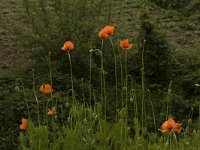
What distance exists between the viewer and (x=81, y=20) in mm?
6012

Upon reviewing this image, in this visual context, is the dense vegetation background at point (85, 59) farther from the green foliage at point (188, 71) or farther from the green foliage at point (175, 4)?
the green foliage at point (175, 4)

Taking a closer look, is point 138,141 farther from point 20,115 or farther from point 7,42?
point 7,42

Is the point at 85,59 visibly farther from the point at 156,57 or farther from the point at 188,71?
the point at 188,71

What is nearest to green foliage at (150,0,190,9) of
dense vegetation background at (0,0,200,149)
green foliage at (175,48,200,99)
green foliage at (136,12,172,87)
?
green foliage at (175,48,200,99)

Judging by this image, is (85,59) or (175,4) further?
(175,4)

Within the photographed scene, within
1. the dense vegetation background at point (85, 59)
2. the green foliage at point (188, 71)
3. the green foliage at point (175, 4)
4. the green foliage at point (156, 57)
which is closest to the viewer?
the dense vegetation background at point (85, 59)

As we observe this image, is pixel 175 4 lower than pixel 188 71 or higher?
higher

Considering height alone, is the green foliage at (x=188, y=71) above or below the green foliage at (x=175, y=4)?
below

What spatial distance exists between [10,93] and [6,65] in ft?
3.47

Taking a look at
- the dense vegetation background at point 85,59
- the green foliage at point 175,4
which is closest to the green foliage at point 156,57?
the dense vegetation background at point 85,59

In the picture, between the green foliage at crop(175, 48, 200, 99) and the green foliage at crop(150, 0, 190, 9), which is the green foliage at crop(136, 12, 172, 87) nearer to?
the green foliage at crop(175, 48, 200, 99)

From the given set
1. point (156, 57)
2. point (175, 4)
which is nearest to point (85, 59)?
point (156, 57)

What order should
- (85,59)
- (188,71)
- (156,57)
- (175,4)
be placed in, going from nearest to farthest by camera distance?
(85,59) → (156,57) → (188,71) → (175,4)

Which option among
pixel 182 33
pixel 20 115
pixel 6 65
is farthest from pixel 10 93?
pixel 182 33
